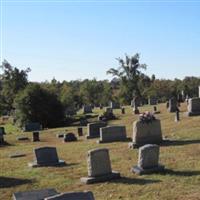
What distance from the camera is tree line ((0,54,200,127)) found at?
50.1 metres

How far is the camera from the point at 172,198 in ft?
39.5

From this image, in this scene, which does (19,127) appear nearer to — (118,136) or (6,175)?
(118,136)

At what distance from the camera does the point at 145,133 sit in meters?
22.0

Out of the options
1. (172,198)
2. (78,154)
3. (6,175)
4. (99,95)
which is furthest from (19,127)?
(99,95)

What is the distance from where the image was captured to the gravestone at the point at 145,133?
71.2 feet

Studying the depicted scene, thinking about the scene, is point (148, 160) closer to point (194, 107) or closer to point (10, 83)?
point (194, 107)

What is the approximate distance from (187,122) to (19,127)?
2473 centimetres

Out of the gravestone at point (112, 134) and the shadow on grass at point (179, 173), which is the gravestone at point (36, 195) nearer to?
the shadow on grass at point (179, 173)

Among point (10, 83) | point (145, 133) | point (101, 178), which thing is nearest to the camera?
point (101, 178)

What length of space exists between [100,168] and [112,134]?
1044cm

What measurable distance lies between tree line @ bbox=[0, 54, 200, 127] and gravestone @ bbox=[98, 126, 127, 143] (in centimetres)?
2470

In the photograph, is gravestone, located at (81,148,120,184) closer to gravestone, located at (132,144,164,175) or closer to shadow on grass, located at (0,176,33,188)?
gravestone, located at (132,144,164,175)

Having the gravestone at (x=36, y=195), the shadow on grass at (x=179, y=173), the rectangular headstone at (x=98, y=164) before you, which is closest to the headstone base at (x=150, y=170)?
the shadow on grass at (x=179, y=173)

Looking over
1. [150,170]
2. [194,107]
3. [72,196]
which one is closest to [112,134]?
[194,107]
